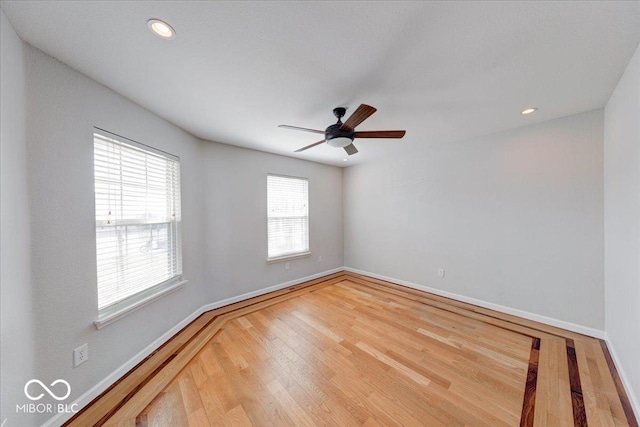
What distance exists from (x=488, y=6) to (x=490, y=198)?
255cm

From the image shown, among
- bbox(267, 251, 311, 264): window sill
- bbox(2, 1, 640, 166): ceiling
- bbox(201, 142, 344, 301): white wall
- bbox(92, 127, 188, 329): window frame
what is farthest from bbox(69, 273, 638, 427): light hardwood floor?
bbox(2, 1, 640, 166): ceiling

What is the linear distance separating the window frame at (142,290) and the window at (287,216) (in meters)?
1.42

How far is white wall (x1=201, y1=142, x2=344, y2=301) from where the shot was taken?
10.2 ft

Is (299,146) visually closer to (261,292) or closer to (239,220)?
(239,220)

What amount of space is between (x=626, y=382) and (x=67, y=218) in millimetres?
4234

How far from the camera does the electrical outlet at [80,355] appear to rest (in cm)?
152

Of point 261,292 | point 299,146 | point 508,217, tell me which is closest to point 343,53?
point 299,146

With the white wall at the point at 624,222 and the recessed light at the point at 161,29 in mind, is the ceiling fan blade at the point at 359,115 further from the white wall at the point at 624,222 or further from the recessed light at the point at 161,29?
the white wall at the point at 624,222

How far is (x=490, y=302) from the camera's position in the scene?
9.84 feet

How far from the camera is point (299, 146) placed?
337cm

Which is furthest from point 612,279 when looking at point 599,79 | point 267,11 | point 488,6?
point 267,11

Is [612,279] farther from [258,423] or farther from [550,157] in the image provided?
[258,423]

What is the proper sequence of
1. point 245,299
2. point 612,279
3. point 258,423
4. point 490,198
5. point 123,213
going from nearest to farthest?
point 258,423
point 123,213
point 612,279
point 490,198
point 245,299

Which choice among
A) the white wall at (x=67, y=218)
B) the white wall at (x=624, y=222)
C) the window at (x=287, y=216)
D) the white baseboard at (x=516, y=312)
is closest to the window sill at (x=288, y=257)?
the window at (x=287, y=216)
